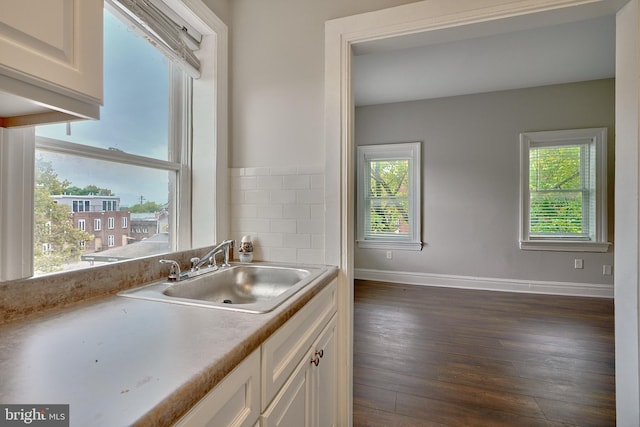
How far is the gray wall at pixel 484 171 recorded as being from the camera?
3.71m

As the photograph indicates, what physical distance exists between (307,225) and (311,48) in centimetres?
99

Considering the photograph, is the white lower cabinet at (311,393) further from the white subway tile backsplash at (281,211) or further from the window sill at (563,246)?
the window sill at (563,246)

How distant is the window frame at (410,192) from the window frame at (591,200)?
1305 millimetres

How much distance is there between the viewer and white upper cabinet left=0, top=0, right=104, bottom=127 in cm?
57

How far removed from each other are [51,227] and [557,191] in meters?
4.94

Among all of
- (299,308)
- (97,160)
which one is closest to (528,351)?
(299,308)

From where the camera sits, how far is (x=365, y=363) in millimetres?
2219

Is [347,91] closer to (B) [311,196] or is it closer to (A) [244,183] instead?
(B) [311,196]

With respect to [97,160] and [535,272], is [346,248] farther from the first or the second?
[535,272]

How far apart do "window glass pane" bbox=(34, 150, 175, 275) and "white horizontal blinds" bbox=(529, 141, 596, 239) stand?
438 cm

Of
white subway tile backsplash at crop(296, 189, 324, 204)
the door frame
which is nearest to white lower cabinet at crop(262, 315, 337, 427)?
the door frame

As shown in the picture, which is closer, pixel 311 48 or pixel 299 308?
pixel 299 308

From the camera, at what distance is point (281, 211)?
1.71m

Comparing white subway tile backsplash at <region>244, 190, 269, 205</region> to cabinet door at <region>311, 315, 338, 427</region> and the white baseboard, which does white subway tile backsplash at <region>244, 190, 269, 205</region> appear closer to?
cabinet door at <region>311, 315, 338, 427</region>
